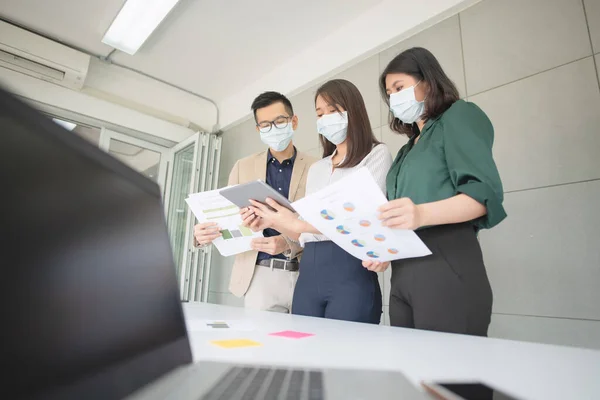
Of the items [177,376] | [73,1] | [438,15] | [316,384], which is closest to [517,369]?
[316,384]

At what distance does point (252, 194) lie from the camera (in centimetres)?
132

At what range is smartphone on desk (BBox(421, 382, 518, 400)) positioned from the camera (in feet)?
1.15

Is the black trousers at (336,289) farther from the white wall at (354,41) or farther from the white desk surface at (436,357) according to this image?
the white wall at (354,41)

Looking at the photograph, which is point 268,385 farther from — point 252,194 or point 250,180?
point 250,180

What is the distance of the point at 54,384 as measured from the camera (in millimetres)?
252

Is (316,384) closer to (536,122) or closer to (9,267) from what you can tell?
(9,267)

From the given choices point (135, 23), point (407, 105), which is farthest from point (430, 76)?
point (135, 23)

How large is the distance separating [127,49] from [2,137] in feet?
12.3

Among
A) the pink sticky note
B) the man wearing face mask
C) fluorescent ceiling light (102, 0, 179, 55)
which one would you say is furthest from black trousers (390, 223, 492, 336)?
fluorescent ceiling light (102, 0, 179, 55)

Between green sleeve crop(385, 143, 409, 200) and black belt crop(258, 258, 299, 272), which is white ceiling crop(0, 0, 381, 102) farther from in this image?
black belt crop(258, 258, 299, 272)

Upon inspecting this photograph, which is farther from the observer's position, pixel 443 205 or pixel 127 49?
pixel 127 49

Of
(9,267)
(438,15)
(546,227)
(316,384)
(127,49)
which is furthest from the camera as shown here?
(127,49)

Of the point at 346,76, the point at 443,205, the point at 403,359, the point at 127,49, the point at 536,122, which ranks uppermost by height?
the point at 127,49

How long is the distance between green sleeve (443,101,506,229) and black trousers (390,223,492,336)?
4.0 inches
